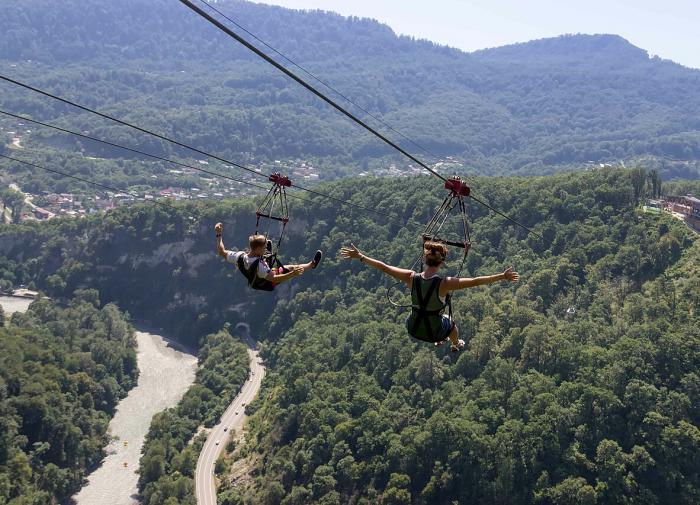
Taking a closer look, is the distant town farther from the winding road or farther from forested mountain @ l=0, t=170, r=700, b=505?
the winding road

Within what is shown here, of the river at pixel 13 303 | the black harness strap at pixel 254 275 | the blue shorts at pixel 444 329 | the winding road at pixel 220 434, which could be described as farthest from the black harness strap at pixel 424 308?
the river at pixel 13 303

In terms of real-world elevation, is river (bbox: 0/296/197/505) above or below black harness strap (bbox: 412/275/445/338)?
below

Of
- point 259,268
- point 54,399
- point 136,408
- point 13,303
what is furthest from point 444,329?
point 13,303

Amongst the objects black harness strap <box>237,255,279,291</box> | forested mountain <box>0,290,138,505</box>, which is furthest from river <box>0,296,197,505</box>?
black harness strap <box>237,255,279,291</box>

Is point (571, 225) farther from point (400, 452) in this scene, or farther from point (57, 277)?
point (57, 277)

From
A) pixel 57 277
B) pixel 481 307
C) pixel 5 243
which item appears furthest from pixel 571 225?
pixel 5 243
